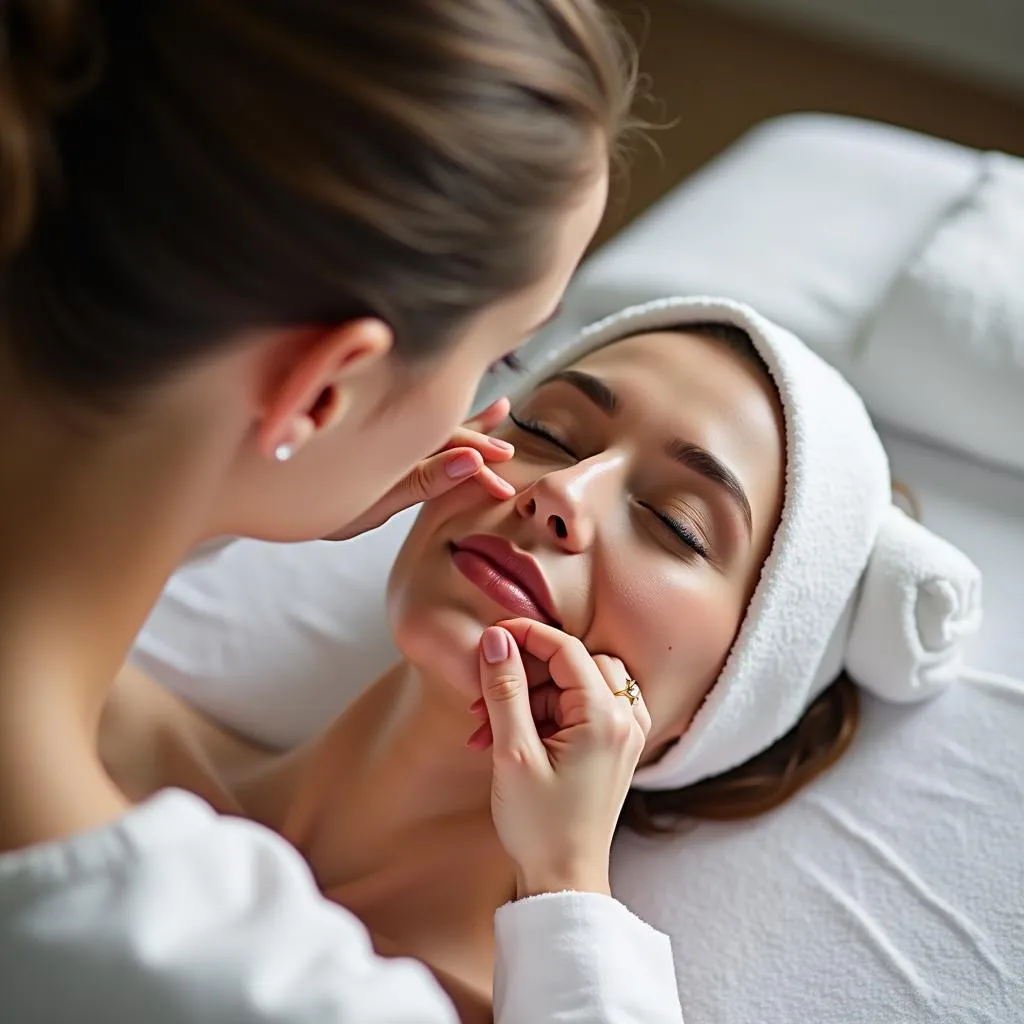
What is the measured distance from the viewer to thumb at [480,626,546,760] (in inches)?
39.3

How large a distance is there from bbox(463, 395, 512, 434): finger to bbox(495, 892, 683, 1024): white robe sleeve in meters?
0.43

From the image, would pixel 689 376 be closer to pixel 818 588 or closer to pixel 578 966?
pixel 818 588

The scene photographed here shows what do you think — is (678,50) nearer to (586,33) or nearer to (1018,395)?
(1018,395)

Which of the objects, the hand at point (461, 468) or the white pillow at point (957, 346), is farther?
the white pillow at point (957, 346)

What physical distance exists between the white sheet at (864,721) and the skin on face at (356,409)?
0.60m

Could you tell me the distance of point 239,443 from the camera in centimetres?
74

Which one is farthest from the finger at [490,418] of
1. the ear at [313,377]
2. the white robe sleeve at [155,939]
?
the white robe sleeve at [155,939]

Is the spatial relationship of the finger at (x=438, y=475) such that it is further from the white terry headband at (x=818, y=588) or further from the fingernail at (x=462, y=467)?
the white terry headband at (x=818, y=588)

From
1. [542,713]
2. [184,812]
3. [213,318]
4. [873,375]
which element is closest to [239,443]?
[213,318]

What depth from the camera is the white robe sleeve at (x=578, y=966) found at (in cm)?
92

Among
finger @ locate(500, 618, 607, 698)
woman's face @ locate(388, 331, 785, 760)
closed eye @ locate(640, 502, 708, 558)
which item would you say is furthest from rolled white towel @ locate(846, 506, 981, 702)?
finger @ locate(500, 618, 607, 698)

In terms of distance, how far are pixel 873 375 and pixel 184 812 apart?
1.13 meters

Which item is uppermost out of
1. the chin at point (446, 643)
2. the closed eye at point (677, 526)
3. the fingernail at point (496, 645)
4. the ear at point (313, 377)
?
the ear at point (313, 377)

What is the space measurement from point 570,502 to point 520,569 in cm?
7
